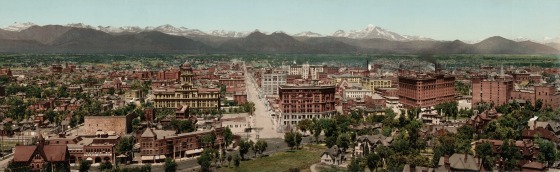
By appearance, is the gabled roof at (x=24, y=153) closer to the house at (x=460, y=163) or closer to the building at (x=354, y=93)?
the house at (x=460, y=163)

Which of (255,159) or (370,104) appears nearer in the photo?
(255,159)

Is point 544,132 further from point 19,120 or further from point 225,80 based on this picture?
point 225,80

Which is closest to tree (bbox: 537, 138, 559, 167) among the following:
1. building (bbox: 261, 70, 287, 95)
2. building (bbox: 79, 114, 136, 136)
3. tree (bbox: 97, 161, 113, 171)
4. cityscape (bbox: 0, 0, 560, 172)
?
cityscape (bbox: 0, 0, 560, 172)

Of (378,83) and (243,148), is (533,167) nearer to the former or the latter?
(243,148)

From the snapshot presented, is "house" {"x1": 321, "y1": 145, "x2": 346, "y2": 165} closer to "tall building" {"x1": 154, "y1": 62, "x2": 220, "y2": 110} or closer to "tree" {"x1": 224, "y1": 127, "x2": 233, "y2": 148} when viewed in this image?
"tree" {"x1": 224, "y1": 127, "x2": 233, "y2": 148}

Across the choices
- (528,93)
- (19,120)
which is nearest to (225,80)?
(19,120)

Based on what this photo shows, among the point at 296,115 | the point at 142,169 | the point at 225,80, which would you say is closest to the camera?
the point at 142,169
